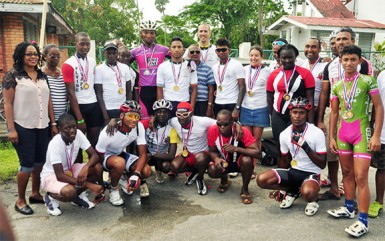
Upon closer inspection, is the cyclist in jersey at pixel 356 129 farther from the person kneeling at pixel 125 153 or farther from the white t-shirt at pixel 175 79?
the person kneeling at pixel 125 153

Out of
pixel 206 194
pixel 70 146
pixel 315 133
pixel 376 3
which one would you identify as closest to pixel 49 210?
pixel 70 146

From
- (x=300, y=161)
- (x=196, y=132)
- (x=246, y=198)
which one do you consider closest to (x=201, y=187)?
(x=246, y=198)

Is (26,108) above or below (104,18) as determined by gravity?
below

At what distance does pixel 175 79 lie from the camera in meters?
5.83

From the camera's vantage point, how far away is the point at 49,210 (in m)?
4.64

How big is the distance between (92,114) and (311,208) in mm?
3341

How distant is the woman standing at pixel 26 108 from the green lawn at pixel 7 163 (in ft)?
5.01

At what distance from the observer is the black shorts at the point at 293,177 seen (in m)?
4.71

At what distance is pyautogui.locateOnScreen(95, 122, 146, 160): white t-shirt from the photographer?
5.06 meters

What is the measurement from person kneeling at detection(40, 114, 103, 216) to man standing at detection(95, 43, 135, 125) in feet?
2.85

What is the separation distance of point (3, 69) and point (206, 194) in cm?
817

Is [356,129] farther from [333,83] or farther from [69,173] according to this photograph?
[69,173]

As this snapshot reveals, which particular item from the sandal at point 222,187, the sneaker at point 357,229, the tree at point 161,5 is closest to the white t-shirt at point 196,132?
the sandal at point 222,187

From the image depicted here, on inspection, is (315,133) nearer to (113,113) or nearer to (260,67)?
(260,67)
